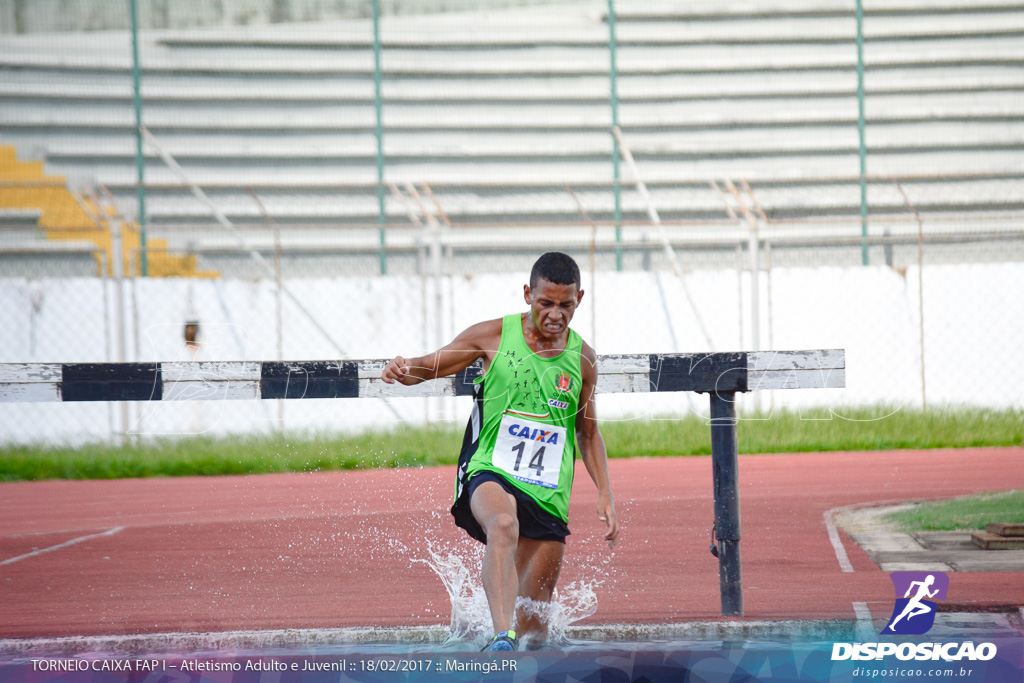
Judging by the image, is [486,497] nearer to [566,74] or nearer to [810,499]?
[810,499]

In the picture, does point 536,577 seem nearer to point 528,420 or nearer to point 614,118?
point 528,420

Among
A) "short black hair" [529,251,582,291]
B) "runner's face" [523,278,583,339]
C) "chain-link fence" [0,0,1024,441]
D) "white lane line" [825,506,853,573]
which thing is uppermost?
"chain-link fence" [0,0,1024,441]

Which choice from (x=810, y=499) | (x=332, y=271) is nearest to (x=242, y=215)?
(x=332, y=271)

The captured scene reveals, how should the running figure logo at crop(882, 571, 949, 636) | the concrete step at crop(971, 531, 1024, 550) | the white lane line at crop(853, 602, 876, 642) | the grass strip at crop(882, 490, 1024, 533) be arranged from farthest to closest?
the grass strip at crop(882, 490, 1024, 533)
the concrete step at crop(971, 531, 1024, 550)
the white lane line at crop(853, 602, 876, 642)
the running figure logo at crop(882, 571, 949, 636)

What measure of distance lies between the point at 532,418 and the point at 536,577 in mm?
570

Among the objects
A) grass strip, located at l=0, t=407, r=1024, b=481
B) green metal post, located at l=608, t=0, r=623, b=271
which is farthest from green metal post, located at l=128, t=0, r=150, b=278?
green metal post, located at l=608, t=0, r=623, b=271

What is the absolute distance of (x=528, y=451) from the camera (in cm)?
348

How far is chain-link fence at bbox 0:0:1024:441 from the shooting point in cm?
1277

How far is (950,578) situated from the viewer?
494 cm

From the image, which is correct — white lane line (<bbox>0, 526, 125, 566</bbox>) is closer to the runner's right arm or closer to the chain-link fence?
the runner's right arm

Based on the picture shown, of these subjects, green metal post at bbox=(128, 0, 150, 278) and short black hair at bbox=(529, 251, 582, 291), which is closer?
short black hair at bbox=(529, 251, 582, 291)

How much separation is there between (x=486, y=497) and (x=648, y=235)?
11894 mm

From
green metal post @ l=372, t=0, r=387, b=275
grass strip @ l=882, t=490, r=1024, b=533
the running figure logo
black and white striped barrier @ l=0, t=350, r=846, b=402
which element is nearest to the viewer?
the running figure logo

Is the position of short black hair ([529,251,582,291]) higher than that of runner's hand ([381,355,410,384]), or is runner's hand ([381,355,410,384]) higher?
short black hair ([529,251,582,291])
